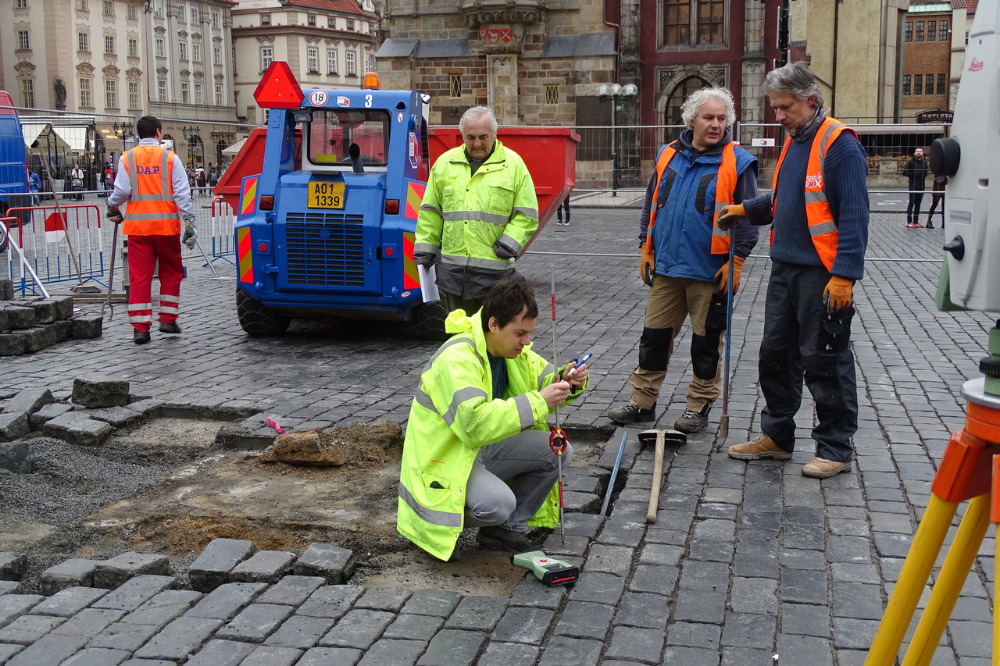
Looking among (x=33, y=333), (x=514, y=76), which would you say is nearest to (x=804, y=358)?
(x=33, y=333)

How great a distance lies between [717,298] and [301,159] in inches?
187

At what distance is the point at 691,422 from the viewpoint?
5.81m

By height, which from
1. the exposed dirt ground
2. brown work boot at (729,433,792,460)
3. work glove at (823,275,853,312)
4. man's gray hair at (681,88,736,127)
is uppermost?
man's gray hair at (681,88,736,127)

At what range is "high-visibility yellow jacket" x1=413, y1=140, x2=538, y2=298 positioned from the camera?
21.3 feet

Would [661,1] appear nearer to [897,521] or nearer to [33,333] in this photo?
[33,333]

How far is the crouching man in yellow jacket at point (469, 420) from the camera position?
3764 mm

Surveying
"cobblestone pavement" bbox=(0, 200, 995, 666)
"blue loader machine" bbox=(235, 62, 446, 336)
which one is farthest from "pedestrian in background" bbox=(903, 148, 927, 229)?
"blue loader machine" bbox=(235, 62, 446, 336)

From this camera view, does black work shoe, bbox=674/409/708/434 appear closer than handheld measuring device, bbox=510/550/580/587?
No

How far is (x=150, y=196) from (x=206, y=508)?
16.4 feet

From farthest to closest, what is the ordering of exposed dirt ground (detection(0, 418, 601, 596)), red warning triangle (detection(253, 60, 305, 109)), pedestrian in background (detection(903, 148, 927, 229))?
1. pedestrian in background (detection(903, 148, 927, 229))
2. red warning triangle (detection(253, 60, 305, 109))
3. exposed dirt ground (detection(0, 418, 601, 596))

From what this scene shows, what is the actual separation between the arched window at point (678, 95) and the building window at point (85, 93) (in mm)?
46947

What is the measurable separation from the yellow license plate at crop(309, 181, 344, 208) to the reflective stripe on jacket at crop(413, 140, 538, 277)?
221 centimetres

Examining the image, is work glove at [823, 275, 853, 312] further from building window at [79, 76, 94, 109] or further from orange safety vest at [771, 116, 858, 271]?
building window at [79, 76, 94, 109]

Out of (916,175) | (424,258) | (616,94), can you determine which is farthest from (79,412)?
(616,94)
